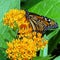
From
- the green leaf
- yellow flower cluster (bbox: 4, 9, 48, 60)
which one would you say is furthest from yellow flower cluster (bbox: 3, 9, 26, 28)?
the green leaf

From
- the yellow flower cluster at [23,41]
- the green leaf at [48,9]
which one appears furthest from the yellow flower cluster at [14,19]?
the green leaf at [48,9]

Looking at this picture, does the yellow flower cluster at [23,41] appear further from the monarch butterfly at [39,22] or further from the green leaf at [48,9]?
the green leaf at [48,9]

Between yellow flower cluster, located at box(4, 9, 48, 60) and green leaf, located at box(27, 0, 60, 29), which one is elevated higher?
green leaf, located at box(27, 0, 60, 29)

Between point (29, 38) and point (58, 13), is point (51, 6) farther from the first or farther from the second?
point (29, 38)

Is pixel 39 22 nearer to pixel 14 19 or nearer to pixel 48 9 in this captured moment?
pixel 14 19

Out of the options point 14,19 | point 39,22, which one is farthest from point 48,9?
point 14,19

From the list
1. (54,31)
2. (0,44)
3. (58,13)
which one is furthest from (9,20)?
(58,13)

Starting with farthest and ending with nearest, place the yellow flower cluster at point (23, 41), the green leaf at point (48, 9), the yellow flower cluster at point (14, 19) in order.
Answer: the green leaf at point (48, 9)
the yellow flower cluster at point (14, 19)
the yellow flower cluster at point (23, 41)

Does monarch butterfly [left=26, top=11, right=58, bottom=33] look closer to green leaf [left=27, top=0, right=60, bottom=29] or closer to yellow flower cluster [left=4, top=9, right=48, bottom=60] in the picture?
yellow flower cluster [left=4, top=9, right=48, bottom=60]
